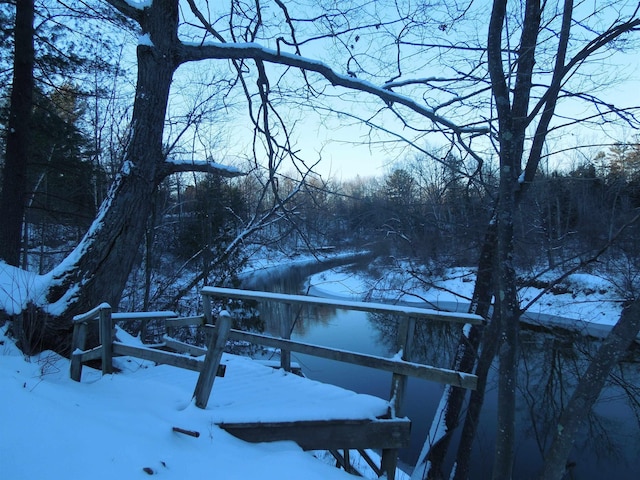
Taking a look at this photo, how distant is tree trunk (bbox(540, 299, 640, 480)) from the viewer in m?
3.03

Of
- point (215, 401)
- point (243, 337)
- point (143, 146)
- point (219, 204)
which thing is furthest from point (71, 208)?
point (215, 401)

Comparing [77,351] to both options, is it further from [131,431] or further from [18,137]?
[18,137]

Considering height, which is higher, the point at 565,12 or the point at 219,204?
the point at 565,12

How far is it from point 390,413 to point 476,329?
2.95m

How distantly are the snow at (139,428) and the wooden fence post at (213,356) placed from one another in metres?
0.12

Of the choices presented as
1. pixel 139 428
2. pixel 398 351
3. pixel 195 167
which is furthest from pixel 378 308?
pixel 195 167

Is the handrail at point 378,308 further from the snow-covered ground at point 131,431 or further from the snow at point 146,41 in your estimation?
the snow at point 146,41

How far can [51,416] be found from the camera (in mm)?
2309

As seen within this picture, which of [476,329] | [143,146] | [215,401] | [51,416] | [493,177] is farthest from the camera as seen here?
[476,329]

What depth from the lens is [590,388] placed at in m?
3.07

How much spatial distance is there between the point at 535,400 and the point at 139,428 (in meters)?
8.68

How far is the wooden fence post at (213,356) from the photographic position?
104 inches

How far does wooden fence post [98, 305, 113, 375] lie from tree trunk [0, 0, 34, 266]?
4517 millimetres

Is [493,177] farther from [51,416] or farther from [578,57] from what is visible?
[51,416]
